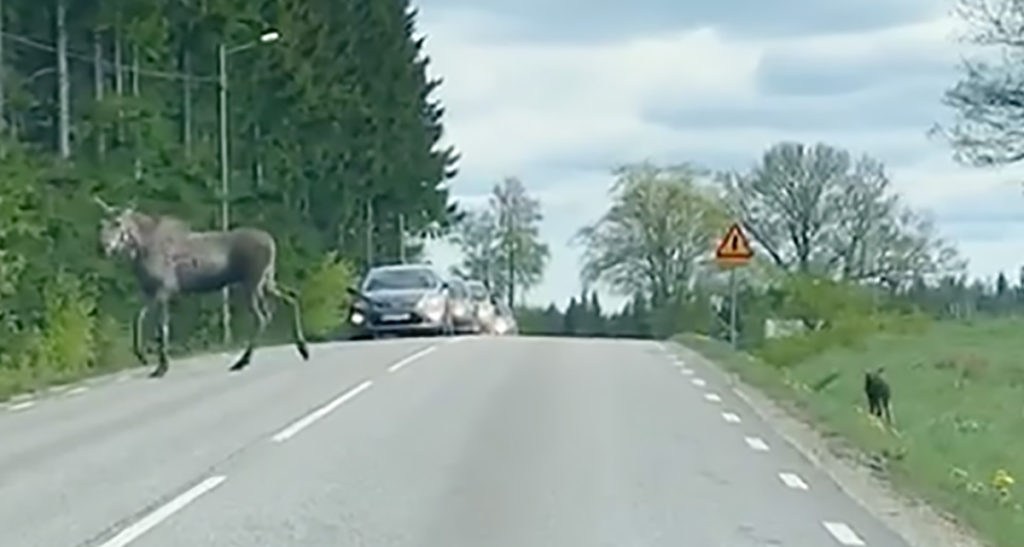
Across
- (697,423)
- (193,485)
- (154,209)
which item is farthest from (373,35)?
(193,485)

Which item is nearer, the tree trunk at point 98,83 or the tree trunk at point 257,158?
the tree trunk at point 98,83

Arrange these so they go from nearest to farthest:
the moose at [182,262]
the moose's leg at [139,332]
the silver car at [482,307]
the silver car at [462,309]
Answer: the moose at [182,262]
the moose's leg at [139,332]
the silver car at [462,309]
the silver car at [482,307]

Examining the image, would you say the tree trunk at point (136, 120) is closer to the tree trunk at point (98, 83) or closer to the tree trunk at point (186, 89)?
the tree trunk at point (98, 83)

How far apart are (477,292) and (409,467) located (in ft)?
166

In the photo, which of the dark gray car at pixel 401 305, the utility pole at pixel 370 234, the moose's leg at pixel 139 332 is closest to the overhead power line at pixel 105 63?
the dark gray car at pixel 401 305

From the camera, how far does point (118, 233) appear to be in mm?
31812

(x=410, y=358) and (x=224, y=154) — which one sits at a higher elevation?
(x=224, y=154)

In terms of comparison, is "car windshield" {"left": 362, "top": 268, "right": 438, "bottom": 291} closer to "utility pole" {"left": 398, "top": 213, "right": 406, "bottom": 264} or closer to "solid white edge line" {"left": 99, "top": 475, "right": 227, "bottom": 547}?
"utility pole" {"left": 398, "top": 213, "right": 406, "bottom": 264}

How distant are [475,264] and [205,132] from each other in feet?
216

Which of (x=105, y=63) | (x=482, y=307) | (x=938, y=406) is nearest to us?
(x=938, y=406)

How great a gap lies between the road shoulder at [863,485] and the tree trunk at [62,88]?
62.5ft

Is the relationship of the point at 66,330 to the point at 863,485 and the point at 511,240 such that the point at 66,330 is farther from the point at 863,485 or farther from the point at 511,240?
the point at 511,240

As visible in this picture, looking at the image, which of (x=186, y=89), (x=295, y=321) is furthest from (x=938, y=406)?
(x=186, y=89)

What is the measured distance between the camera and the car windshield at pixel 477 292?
6547 cm
